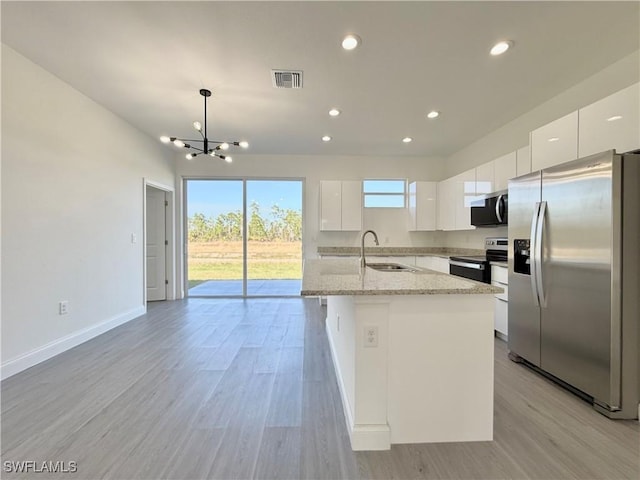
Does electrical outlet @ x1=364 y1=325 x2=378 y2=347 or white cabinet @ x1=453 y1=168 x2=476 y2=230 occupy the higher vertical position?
white cabinet @ x1=453 y1=168 x2=476 y2=230

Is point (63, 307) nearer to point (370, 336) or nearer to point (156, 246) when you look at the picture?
point (156, 246)

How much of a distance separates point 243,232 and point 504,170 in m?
4.30

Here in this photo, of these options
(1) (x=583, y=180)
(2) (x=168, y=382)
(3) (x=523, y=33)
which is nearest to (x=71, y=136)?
(2) (x=168, y=382)

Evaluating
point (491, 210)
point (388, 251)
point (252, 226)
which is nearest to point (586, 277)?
point (491, 210)

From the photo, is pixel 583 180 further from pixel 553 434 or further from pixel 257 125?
pixel 257 125

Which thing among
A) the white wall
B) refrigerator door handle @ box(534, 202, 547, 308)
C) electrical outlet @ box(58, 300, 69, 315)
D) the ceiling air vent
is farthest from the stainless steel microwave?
electrical outlet @ box(58, 300, 69, 315)

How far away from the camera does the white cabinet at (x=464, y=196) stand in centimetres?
418

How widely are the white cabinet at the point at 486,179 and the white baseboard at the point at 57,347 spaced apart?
5.18 meters

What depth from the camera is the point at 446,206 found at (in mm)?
4883

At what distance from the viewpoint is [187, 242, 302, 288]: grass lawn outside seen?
5574 mm

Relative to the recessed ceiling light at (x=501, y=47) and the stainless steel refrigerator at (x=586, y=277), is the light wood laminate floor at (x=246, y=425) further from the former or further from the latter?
the recessed ceiling light at (x=501, y=47)

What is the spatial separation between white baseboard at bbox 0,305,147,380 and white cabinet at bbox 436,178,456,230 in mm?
5083

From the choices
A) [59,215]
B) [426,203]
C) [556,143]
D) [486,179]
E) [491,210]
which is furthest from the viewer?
[426,203]

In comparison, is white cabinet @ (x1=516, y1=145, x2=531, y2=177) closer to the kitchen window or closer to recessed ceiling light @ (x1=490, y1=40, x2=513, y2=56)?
recessed ceiling light @ (x1=490, y1=40, x2=513, y2=56)
